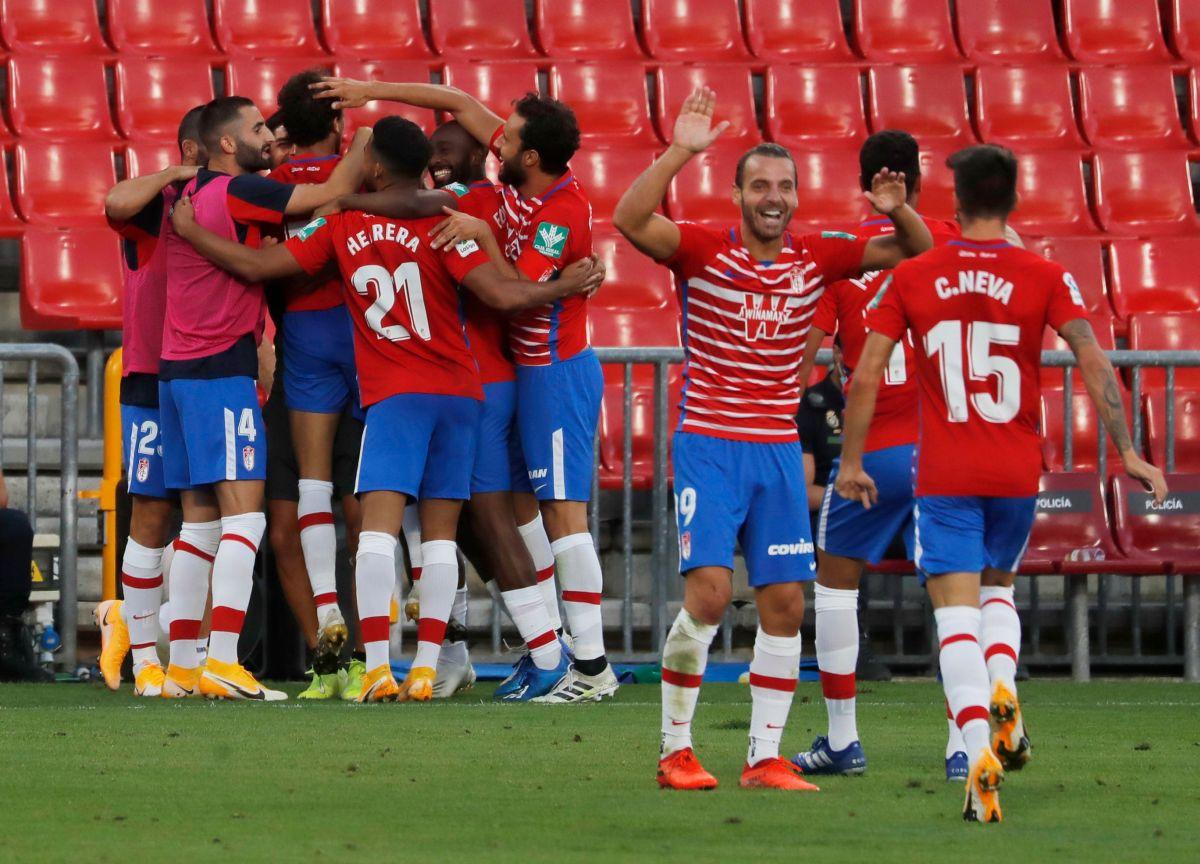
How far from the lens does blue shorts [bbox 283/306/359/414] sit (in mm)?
7711

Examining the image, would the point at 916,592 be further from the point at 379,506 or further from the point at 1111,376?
the point at 1111,376

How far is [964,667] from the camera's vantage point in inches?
196

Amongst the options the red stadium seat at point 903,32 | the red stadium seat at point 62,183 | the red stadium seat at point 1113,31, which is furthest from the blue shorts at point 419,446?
the red stadium seat at point 1113,31

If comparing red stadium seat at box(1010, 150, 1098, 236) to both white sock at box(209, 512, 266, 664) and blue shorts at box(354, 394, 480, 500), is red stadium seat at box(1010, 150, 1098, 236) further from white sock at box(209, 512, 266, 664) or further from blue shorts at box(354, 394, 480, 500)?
white sock at box(209, 512, 266, 664)

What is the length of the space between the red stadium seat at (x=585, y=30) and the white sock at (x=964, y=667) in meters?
8.43

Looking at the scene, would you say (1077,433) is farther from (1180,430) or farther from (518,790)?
(518,790)

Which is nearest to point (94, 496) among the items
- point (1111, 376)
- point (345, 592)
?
point (345, 592)

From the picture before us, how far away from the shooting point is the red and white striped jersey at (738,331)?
5473mm

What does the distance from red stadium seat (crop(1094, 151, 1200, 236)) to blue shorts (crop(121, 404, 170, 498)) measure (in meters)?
6.77

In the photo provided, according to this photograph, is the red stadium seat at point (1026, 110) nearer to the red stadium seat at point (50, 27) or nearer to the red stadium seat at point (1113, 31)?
the red stadium seat at point (1113, 31)

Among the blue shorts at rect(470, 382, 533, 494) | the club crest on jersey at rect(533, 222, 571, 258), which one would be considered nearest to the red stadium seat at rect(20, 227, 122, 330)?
the blue shorts at rect(470, 382, 533, 494)

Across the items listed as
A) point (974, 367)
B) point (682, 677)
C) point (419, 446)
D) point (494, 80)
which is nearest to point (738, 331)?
point (974, 367)

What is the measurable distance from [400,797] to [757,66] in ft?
28.6

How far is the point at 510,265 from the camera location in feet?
24.4
